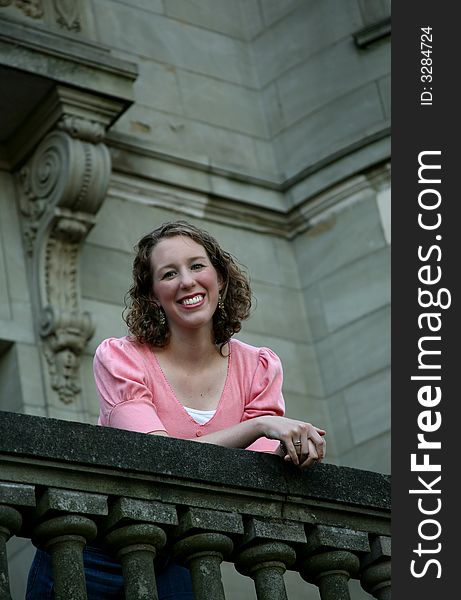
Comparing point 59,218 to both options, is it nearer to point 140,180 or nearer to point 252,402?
point 140,180

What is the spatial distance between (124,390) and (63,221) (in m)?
3.51

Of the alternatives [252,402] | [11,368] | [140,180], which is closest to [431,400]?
[252,402]

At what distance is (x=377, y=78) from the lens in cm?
876

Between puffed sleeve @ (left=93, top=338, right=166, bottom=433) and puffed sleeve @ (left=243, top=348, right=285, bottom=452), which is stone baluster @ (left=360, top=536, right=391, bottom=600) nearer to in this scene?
puffed sleeve @ (left=243, top=348, right=285, bottom=452)

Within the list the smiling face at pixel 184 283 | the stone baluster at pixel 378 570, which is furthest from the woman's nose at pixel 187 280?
the stone baluster at pixel 378 570

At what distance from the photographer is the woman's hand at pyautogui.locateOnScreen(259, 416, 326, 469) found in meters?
4.02

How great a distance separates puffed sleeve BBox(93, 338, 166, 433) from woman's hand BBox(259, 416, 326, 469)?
31 cm

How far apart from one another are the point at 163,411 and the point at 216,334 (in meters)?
0.36

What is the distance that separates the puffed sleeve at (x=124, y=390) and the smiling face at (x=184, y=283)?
176mm

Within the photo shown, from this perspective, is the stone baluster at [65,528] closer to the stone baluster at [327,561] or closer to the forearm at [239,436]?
the forearm at [239,436]

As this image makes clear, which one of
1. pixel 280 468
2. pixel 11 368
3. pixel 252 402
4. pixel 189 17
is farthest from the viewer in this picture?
pixel 189 17

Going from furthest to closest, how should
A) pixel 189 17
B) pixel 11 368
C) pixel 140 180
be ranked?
pixel 189 17
pixel 140 180
pixel 11 368

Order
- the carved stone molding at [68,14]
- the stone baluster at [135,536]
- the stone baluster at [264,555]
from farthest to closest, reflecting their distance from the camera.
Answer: the carved stone molding at [68,14] < the stone baluster at [264,555] < the stone baluster at [135,536]

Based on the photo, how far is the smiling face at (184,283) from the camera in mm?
4371
